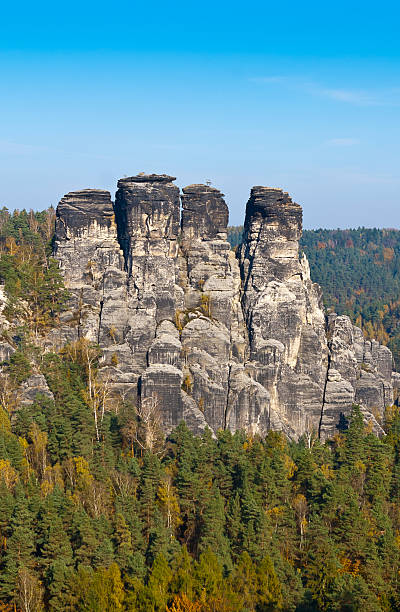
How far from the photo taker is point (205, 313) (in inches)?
2744

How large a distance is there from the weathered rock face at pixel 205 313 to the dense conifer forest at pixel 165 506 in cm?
235

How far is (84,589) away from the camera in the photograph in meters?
41.4

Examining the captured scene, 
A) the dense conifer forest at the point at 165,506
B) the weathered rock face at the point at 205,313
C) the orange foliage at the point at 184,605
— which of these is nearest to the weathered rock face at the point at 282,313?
the weathered rock face at the point at 205,313

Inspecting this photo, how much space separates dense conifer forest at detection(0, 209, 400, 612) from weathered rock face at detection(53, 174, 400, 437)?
2345 millimetres

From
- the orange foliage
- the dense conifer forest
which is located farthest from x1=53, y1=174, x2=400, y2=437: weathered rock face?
the orange foliage

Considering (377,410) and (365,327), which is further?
(365,327)

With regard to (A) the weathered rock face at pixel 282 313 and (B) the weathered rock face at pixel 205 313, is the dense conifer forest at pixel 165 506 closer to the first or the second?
(B) the weathered rock face at pixel 205 313

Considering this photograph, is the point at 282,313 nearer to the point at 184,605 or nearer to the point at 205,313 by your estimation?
the point at 205,313

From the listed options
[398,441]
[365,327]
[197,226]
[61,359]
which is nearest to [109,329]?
[61,359]

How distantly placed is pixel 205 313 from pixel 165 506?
884 inches

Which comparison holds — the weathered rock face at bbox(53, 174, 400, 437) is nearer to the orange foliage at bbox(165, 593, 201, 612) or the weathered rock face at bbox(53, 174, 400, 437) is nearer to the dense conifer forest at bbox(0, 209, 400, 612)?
the dense conifer forest at bbox(0, 209, 400, 612)

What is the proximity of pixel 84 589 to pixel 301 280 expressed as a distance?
39.5 m

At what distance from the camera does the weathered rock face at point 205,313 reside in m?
65.0

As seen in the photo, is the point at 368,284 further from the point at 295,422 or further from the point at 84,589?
the point at 84,589
